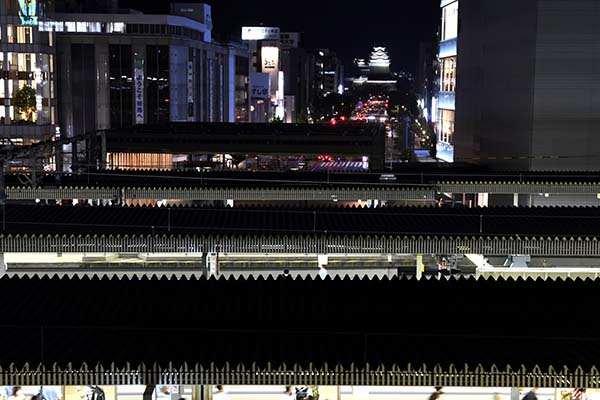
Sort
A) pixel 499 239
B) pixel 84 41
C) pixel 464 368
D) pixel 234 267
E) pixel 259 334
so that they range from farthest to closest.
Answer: pixel 84 41, pixel 234 267, pixel 499 239, pixel 259 334, pixel 464 368

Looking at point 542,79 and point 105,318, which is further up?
point 542,79

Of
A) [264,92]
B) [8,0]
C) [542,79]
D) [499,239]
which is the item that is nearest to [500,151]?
[542,79]

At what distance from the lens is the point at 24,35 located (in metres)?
54.2

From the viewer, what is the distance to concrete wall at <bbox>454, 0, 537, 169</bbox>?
1218 inches

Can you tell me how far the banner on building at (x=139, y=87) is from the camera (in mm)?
60838

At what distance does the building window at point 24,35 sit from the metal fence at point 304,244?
136 ft

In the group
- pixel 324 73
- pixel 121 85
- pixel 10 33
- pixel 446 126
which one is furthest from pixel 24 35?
pixel 324 73

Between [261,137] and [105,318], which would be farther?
[261,137]

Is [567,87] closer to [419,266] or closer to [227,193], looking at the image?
[227,193]

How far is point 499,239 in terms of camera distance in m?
15.9

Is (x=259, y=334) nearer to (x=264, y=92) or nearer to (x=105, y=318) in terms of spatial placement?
(x=105, y=318)

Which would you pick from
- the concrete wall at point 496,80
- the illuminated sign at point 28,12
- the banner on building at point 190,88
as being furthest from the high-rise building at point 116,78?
the concrete wall at point 496,80

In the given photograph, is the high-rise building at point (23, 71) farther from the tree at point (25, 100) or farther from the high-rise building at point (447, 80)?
the high-rise building at point (447, 80)

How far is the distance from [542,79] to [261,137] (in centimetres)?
1354
